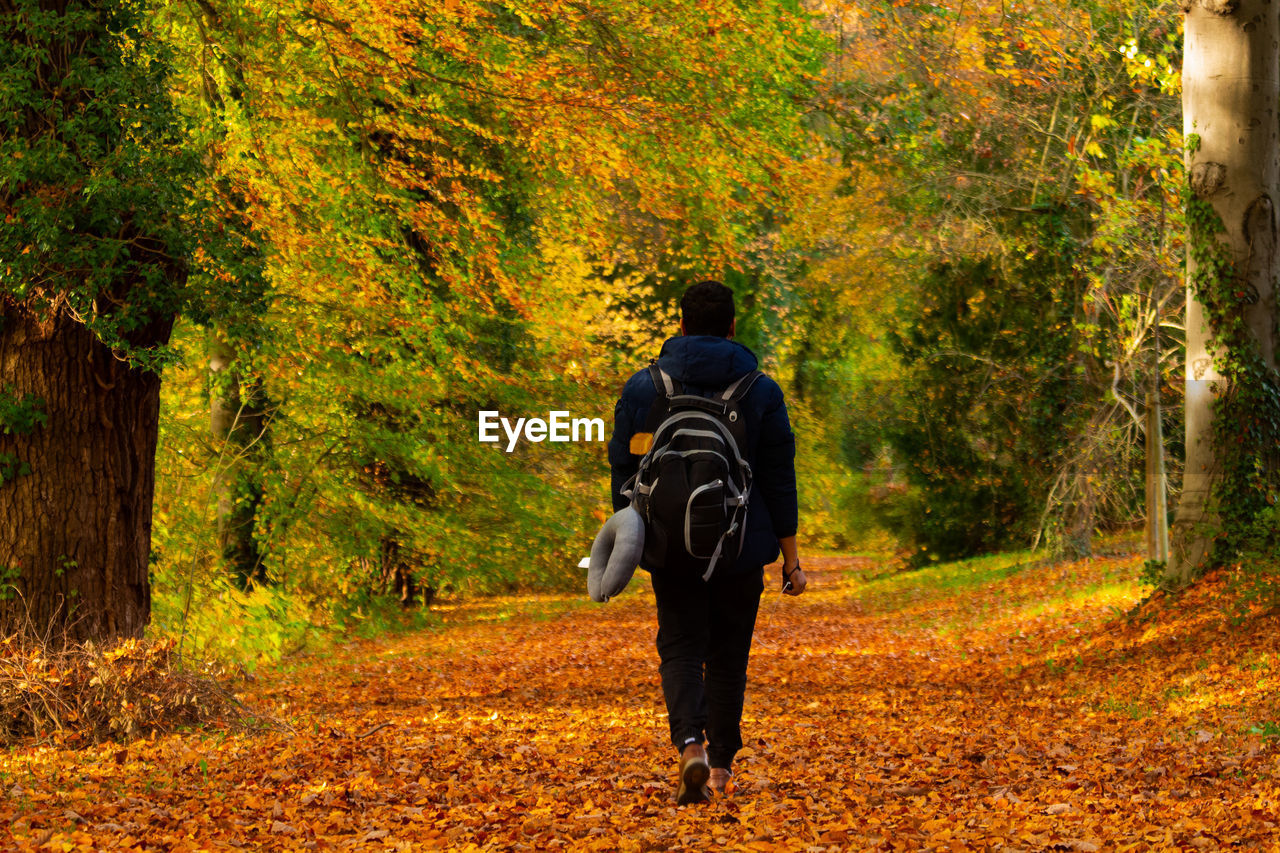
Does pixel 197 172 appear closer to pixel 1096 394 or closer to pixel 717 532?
pixel 717 532

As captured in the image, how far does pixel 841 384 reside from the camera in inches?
1238

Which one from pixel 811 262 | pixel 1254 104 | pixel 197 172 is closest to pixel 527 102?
pixel 197 172

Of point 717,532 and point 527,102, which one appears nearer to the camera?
point 717,532

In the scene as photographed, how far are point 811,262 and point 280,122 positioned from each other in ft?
60.4

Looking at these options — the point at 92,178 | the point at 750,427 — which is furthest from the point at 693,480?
the point at 92,178

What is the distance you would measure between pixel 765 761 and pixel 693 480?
246 cm

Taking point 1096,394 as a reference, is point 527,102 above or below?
above

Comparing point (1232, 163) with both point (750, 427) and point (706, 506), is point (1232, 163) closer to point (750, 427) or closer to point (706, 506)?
point (750, 427)

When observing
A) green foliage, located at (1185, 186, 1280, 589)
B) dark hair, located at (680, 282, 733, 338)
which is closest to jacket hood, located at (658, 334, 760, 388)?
dark hair, located at (680, 282, 733, 338)

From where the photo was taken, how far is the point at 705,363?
5406mm

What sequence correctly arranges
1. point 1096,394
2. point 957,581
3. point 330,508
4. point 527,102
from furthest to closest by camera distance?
point 957,581, point 1096,394, point 330,508, point 527,102

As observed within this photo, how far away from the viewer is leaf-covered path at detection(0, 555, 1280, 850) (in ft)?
16.7

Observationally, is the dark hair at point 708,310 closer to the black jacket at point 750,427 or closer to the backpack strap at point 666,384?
the black jacket at point 750,427

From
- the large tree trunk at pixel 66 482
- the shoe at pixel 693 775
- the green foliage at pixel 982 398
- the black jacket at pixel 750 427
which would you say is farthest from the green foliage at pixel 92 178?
the green foliage at pixel 982 398
